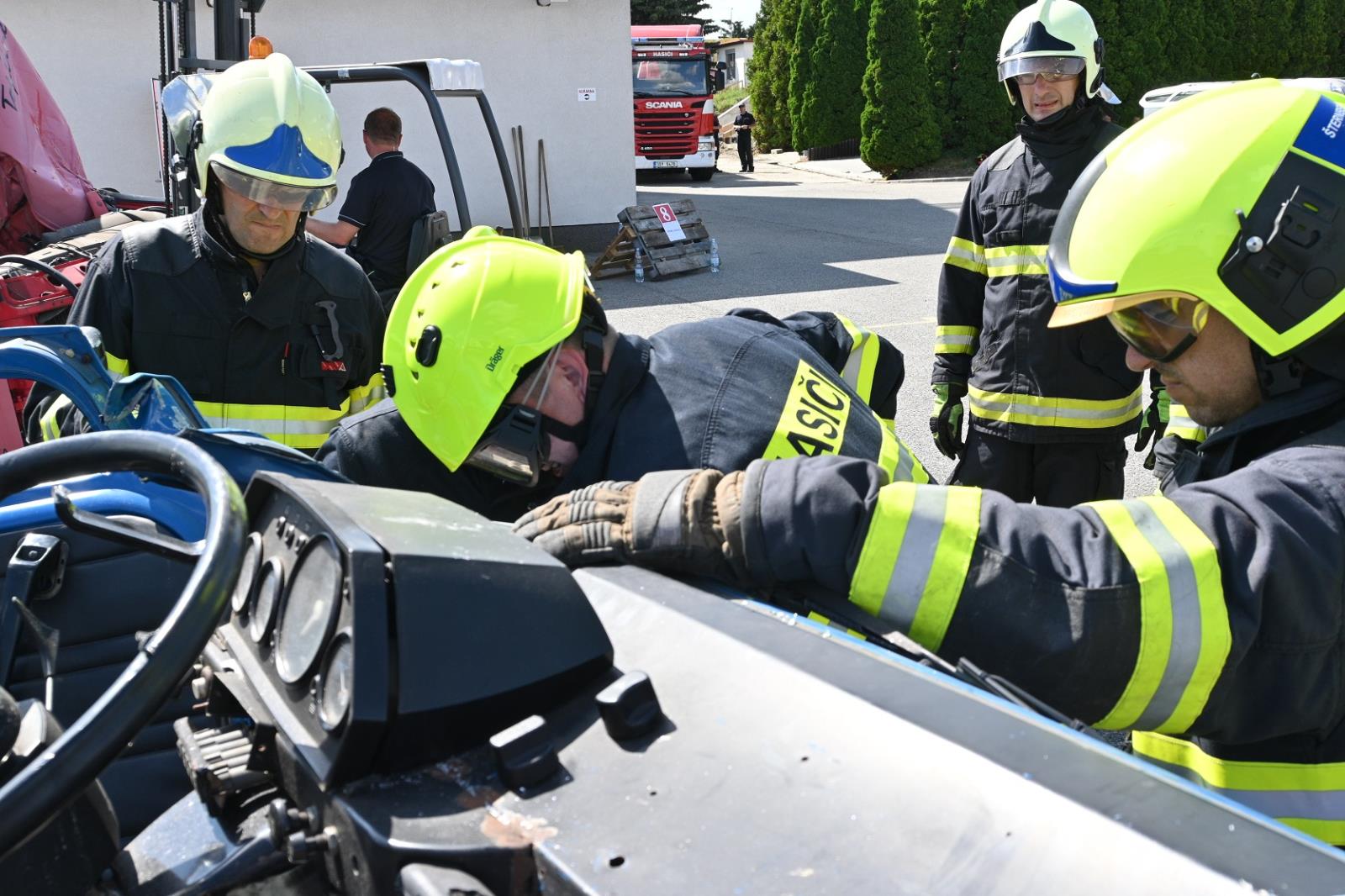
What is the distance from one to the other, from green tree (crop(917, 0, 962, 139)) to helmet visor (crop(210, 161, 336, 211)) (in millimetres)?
21541

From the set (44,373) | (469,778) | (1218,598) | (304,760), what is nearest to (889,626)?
(1218,598)

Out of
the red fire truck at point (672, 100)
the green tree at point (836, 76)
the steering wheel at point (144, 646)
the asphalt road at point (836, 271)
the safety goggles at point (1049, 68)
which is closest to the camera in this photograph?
the steering wheel at point (144, 646)

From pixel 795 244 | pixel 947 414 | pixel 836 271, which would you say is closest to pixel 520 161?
pixel 795 244

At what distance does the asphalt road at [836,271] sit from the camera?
8820mm

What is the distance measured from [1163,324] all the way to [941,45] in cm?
2317

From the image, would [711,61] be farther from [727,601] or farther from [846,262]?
[727,601]

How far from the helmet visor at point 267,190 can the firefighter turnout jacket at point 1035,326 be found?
85.3 inches

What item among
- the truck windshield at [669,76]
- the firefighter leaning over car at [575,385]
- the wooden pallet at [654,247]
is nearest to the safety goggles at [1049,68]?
the firefighter leaning over car at [575,385]

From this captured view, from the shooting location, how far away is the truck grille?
24.0 m

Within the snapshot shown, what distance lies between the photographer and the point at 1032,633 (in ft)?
4.53

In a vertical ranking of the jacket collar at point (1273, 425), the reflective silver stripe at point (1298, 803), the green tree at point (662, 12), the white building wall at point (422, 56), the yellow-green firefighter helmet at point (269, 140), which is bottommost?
the reflective silver stripe at point (1298, 803)

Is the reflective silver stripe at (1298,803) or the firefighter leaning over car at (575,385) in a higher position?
the firefighter leaning over car at (575,385)

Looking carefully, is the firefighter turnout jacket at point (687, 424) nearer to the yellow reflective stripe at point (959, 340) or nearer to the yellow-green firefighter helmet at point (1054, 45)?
the yellow reflective stripe at point (959, 340)

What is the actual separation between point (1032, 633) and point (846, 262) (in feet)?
40.4
